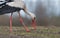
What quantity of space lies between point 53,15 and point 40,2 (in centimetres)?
82

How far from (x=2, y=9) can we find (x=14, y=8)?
13.4 inches

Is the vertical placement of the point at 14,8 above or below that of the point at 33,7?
above

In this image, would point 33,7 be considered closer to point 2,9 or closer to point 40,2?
point 40,2

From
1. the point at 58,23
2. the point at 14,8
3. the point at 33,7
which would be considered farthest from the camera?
the point at 33,7

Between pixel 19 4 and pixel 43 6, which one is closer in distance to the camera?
pixel 19 4

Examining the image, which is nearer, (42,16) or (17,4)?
(17,4)

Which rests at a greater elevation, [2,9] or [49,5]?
[2,9]

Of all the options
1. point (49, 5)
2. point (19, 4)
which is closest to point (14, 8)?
point (19, 4)

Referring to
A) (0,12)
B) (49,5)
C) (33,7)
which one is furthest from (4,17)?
(0,12)

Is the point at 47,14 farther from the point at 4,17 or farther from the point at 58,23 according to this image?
the point at 4,17

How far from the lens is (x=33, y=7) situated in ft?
41.7

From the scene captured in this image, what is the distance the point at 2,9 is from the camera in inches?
311

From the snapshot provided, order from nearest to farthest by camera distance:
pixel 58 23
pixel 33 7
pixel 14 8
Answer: pixel 14 8 → pixel 58 23 → pixel 33 7

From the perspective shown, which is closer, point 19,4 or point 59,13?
point 19,4
